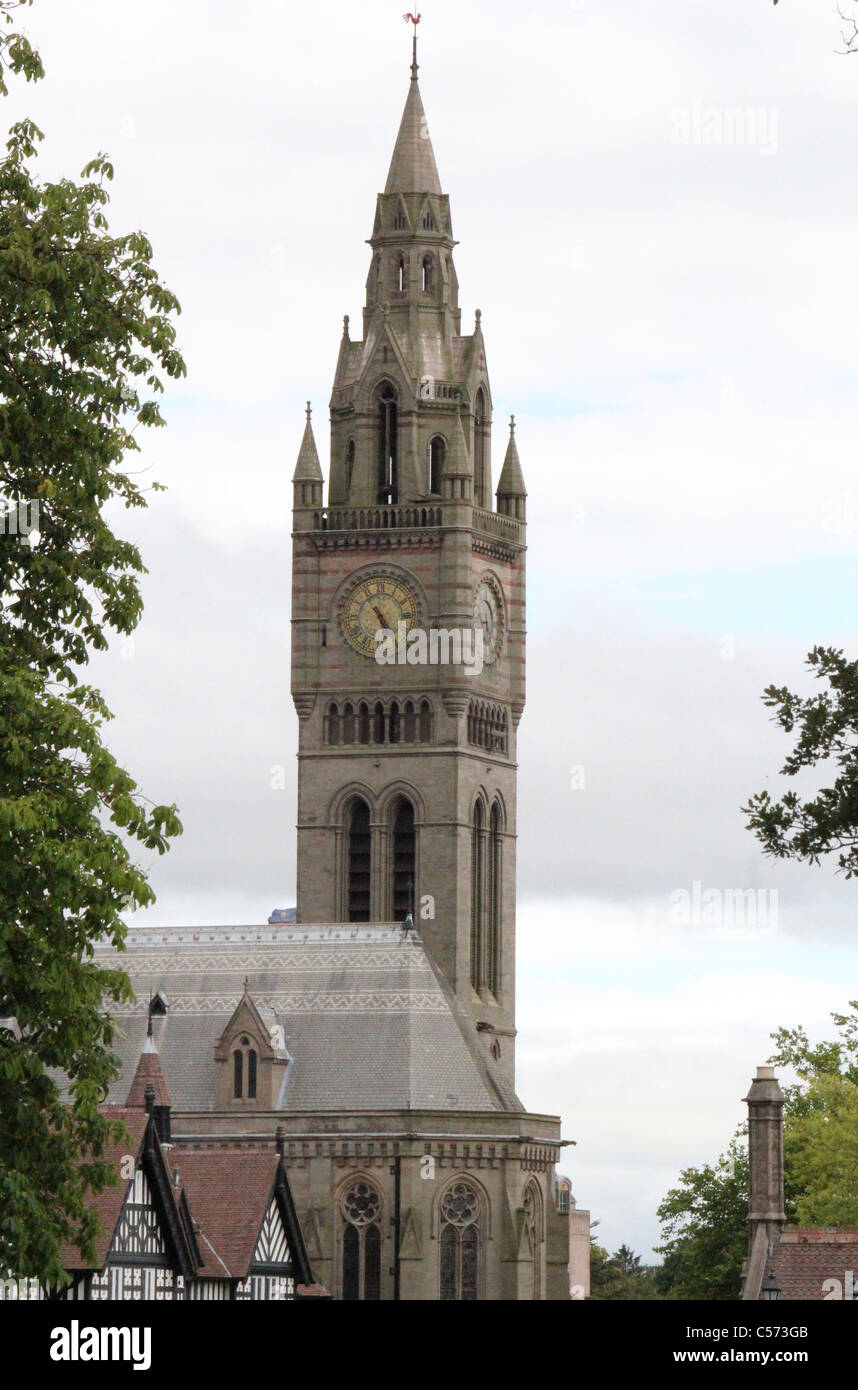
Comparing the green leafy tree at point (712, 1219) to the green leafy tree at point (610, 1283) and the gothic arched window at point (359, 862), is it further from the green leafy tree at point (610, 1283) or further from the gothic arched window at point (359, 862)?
the green leafy tree at point (610, 1283)

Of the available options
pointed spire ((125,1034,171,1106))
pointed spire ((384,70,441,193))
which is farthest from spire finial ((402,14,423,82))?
pointed spire ((125,1034,171,1106))

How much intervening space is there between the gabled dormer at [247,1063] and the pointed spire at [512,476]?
31.3 m

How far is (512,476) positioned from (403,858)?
18402 millimetres

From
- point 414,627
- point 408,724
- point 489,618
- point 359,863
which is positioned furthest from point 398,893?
point 489,618

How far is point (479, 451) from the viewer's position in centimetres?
13575

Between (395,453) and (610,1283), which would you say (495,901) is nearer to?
(395,453)

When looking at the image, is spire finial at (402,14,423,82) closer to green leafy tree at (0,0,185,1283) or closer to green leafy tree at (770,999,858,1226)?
green leafy tree at (770,999,858,1226)

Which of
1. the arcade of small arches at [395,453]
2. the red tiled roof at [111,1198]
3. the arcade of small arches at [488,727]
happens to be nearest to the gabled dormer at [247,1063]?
the arcade of small arches at [488,727]

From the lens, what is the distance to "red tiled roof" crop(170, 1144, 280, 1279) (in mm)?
82000

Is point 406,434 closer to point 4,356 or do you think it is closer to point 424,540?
point 424,540

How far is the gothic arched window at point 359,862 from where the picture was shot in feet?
417

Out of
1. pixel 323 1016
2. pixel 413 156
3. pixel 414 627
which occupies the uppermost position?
pixel 413 156
